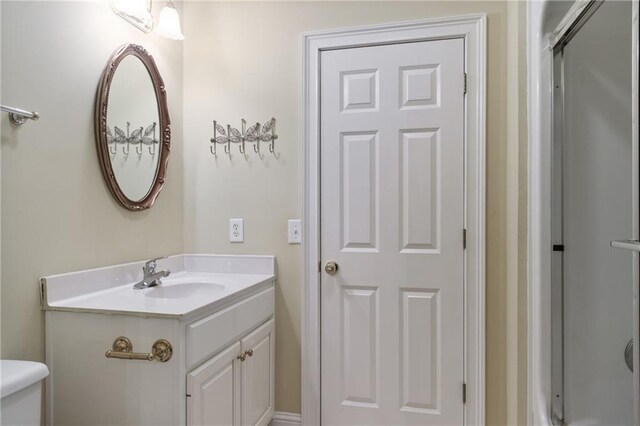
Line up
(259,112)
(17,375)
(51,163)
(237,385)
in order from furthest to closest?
(259,112) < (237,385) < (51,163) < (17,375)

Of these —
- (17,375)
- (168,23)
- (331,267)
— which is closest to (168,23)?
(168,23)

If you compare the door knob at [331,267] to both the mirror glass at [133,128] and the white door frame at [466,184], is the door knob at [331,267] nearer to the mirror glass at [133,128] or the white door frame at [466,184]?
the white door frame at [466,184]

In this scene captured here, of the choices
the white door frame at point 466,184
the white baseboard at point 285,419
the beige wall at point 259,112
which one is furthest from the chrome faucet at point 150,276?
the white baseboard at point 285,419

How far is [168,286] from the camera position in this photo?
75.7 inches

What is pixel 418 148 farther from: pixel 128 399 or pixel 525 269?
pixel 128 399

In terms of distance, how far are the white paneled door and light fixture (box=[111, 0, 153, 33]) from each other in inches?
33.2

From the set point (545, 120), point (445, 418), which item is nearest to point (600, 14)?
point (545, 120)

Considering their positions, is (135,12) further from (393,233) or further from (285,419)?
(285,419)

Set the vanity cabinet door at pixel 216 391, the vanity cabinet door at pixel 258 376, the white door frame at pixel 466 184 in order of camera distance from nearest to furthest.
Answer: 1. the vanity cabinet door at pixel 216 391
2. the vanity cabinet door at pixel 258 376
3. the white door frame at pixel 466 184

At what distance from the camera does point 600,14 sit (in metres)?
1.29

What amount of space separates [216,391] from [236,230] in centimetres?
90

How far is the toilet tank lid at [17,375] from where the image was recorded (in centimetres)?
109

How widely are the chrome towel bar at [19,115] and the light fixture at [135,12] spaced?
0.64 m

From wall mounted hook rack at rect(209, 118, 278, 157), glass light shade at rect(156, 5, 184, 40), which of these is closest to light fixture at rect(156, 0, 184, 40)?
glass light shade at rect(156, 5, 184, 40)
